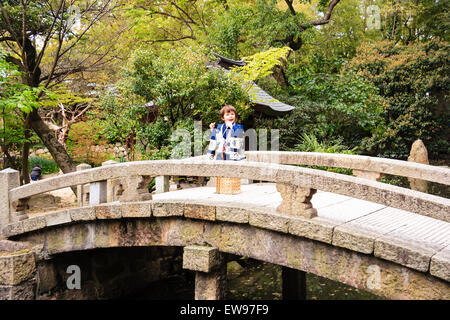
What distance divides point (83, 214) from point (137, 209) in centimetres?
102

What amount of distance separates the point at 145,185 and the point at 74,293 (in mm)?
2758

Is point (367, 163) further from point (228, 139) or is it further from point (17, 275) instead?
point (17, 275)

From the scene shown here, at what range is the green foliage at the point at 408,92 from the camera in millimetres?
15320

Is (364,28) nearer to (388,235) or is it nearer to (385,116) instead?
(385,116)

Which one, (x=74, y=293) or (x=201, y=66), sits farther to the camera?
(x=201, y=66)

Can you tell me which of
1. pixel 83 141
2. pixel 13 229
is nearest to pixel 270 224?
pixel 13 229

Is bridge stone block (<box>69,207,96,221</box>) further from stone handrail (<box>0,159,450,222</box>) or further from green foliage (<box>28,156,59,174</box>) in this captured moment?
green foliage (<box>28,156,59,174</box>)

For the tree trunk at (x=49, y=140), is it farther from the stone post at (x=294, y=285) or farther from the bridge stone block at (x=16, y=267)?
the stone post at (x=294, y=285)

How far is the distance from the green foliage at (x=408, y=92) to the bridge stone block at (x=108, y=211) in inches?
515

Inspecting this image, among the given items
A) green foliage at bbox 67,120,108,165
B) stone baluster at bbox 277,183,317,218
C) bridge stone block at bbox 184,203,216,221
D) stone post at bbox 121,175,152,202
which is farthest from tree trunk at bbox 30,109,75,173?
stone baluster at bbox 277,183,317,218

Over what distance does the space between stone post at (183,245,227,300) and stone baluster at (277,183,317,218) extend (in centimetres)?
122

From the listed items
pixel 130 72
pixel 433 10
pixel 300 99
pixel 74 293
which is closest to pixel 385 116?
pixel 300 99

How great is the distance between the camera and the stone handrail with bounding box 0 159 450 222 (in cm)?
325

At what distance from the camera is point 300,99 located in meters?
14.7
